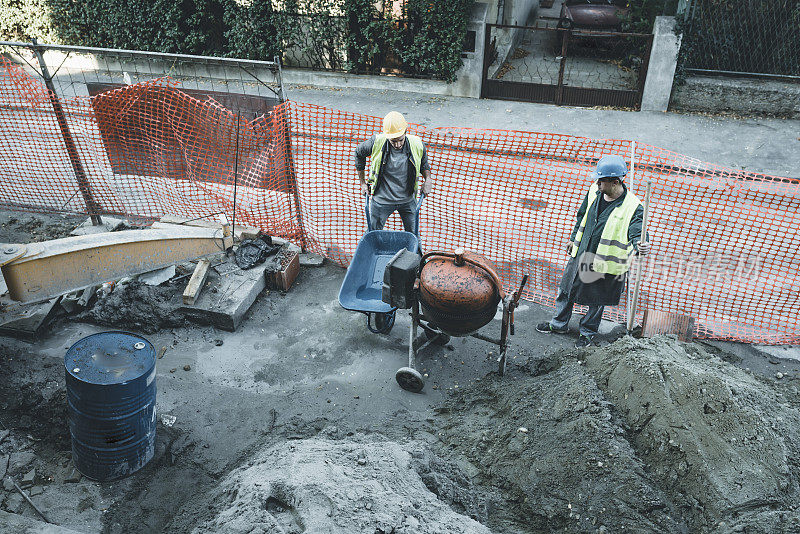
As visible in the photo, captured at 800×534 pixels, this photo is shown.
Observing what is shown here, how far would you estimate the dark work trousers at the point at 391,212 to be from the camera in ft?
22.6

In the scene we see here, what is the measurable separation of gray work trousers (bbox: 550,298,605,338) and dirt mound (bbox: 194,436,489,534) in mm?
2477

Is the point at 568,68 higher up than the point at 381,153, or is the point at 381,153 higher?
the point at 381,153

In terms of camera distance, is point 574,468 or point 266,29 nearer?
point 574,468

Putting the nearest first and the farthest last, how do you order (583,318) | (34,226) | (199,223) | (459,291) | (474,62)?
1. (459,291)
2. (583,318)
3. (199,223)
4. (34,226)
5. (474,62)

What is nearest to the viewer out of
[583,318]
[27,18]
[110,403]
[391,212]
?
[110,403]

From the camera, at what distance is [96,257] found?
6.34 m

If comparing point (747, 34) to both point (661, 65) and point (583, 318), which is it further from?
point (583, 318)

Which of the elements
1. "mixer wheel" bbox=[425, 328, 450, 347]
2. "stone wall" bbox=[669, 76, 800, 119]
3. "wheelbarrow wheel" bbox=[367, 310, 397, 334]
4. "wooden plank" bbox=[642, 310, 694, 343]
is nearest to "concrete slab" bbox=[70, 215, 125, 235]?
"wheelbarrow wheel" bbox=[367, 310, 397, 334]

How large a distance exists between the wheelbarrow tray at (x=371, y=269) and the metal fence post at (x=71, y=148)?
3.98 m

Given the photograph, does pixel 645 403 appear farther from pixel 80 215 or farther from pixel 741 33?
pixel 741 33

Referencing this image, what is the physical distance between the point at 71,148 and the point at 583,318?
6759 millimetres

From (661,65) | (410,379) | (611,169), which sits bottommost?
(410,379)

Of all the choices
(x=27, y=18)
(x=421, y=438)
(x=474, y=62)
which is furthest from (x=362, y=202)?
(x=27, y=18)

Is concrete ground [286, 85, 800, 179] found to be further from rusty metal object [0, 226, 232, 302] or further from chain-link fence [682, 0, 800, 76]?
rusty metal object [0, 226, 232, 302]
